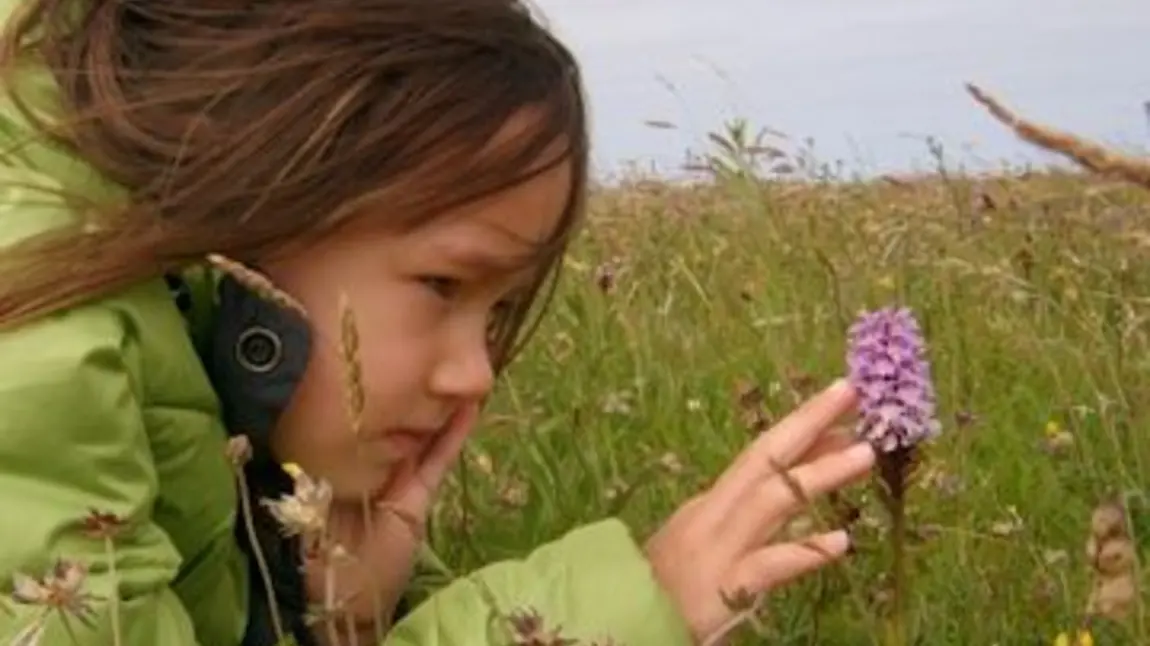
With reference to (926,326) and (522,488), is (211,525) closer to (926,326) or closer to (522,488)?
(522,488)

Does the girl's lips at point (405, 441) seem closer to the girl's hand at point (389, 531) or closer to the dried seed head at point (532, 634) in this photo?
the girl's hand at point (389, 531)

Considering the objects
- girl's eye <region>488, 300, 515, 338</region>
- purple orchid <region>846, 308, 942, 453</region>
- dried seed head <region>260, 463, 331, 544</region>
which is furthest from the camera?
girl's eye <region>488, 300, 515, 338</region>

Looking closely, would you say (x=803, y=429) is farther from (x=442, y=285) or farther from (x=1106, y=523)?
(x=1106, y=523)

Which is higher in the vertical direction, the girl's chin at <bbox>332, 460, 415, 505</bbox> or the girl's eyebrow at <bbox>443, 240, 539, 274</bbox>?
the girl's eyebrow at <bbox>443, 240, 539, 274</bbox>

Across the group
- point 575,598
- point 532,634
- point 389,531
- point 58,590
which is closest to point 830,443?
point 575,598

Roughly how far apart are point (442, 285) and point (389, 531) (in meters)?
0.33

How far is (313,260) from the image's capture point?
186 cm

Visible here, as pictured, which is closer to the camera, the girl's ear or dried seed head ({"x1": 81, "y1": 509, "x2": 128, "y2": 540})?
dried seed head ({"x1": 81, "y1": 509, "x2": 128, "y2": 540})

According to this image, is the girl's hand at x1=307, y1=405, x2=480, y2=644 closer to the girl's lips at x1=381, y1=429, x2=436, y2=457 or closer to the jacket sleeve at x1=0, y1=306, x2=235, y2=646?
the girl's lips at x1=381, y1=429, x2=436, y2=457

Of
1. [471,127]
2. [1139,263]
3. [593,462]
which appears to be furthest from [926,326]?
[471,127]

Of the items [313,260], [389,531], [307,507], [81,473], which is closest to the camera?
[307,507]

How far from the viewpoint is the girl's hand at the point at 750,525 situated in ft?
5.77

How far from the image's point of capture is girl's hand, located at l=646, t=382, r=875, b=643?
1.76m

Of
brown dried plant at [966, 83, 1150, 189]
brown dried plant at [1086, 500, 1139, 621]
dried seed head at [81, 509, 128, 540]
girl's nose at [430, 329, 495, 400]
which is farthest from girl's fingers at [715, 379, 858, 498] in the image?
brown dried plant at [966, 83, 1150, 189]
